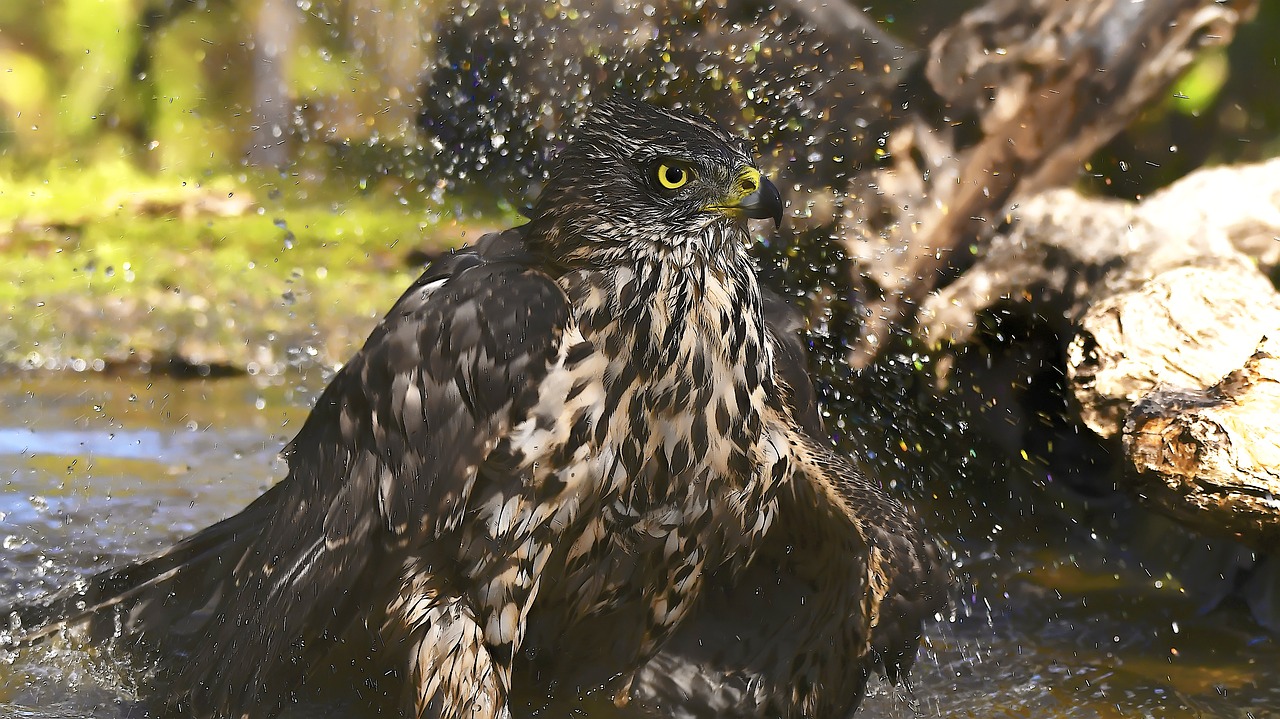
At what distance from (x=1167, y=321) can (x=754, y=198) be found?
2.24 meters

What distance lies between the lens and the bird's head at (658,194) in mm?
3162

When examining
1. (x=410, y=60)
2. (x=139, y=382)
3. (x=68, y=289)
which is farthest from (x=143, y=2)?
(x=139, y=382)

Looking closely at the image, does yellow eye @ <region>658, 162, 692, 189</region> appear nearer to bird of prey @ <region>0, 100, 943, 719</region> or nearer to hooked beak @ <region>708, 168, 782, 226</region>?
bird of prey @ <region>0, 100, 943, 719</region>

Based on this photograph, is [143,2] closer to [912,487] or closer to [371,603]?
[912,487]

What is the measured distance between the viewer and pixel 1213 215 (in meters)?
5.13

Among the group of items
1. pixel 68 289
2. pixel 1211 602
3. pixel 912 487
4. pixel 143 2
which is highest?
pixel 143 2

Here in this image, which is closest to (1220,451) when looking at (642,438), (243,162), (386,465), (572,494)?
(642,438)

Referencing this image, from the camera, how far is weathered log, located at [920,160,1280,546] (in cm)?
404

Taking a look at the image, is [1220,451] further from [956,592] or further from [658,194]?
[658,194]

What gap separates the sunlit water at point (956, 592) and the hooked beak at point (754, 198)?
1.57m

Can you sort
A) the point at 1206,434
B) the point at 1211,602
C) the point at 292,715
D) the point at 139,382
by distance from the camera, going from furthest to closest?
1. the point at 139,382
2. the point at 1211,602
3. the point at 1206,434
4. the point at 292,715

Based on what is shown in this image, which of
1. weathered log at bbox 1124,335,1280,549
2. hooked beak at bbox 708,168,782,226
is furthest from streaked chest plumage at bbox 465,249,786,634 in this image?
weathered log at bbox 1124,335,1280,549

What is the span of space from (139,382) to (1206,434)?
21.4ft

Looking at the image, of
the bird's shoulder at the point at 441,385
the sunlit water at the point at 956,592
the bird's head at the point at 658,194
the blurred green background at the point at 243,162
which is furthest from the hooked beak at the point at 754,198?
the blurred green background at the point at 243,162
